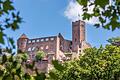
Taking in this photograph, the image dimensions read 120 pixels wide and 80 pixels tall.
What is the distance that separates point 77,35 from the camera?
137 metres

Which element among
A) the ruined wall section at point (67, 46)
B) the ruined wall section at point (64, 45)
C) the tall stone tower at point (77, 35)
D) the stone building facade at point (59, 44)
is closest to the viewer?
the stone building facade at point (59, 44)

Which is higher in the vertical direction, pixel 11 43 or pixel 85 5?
pixel 85 5

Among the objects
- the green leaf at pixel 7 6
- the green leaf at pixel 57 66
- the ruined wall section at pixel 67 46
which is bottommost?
the green leaf at pixel 57 66

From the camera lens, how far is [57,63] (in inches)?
197

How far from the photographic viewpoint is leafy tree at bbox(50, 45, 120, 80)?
56.2 m

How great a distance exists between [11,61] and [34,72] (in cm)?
29

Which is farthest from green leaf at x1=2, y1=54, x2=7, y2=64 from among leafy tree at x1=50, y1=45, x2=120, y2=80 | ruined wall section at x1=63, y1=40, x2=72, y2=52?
ruined wall section at x1=63, y1=40, x2=72, y2=52

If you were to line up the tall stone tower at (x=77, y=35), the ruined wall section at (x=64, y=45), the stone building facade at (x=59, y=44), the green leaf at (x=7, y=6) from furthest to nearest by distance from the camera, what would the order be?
the ruined wall section at (x=64, y=45), the tall stone tower at (x=77, y=35), the stone building facade at (x=59, y=44), the green leaf at (x=7, y=6)

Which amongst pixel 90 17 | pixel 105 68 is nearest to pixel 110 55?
pixel 105 68

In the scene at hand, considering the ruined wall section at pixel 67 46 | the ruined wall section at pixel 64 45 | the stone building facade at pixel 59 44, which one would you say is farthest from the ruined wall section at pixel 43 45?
the ruined wall section at pixel 67 46

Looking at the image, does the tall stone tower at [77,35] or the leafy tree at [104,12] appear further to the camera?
the tall stone tower at [77,35]

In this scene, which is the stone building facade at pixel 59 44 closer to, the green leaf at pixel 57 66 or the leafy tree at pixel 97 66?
the leafy tree at pixel 97 66

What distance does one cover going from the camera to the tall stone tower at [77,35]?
432 ft

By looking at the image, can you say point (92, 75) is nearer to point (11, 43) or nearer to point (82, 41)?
point (11, 43)
